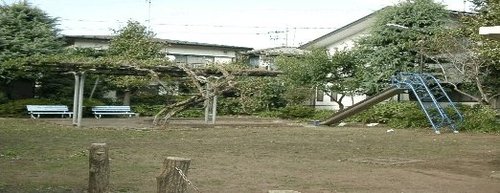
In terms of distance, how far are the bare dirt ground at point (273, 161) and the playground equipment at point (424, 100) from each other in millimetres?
3055

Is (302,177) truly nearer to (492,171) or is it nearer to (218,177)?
(218,177)

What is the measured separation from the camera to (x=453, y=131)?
21.3m

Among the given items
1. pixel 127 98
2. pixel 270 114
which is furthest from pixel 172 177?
pixel 127 98

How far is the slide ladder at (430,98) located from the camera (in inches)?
867

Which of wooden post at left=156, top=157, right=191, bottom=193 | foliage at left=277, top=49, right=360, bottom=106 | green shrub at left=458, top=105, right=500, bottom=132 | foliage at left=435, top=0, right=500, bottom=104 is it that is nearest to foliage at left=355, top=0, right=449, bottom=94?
foliage at left=277, top=49, right=360, bottom=106

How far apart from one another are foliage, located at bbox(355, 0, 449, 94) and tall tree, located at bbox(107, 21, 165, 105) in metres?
11.6

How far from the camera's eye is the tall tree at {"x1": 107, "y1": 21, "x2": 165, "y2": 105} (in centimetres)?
3146

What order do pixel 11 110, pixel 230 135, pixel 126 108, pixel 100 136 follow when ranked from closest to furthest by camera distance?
pixel 100 136 < pixel 230 135 < pixel 11 110 < pixel 126 108

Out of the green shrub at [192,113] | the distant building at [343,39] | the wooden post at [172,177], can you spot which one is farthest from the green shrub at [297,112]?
the wooden post at [172,177]

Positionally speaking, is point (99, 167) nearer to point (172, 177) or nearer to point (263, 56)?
point (172, 177)

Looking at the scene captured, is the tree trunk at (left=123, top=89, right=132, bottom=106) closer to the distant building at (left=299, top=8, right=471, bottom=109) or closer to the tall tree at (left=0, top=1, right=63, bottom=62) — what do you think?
the tall tree at (left=0, top=1, right=63, bottom=62)

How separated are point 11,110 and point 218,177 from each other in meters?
20.3

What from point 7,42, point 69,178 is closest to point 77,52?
point 7,42

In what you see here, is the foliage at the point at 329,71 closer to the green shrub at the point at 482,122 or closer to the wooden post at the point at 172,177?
the green shrub at the point at 482,122
